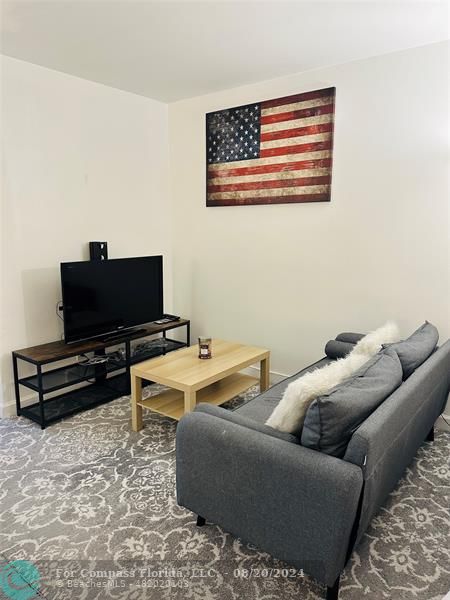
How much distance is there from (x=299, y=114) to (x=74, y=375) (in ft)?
9.60

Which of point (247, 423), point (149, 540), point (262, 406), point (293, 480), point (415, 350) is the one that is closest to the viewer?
point (293, 480)

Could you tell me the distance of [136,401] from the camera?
3035 mm

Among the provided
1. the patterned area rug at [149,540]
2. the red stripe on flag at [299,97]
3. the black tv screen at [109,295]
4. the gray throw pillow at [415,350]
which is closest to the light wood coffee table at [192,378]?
the patterned area rug at [149,540]

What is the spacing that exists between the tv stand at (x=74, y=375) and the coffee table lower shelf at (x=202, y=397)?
0.66m

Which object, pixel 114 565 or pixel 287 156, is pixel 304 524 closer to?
pixel 114 565

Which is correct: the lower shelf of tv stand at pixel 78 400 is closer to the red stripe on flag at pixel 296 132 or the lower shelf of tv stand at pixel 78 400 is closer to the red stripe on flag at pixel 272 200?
the red stripe on flag at pixel 272 200

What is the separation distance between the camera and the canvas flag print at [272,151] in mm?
3438

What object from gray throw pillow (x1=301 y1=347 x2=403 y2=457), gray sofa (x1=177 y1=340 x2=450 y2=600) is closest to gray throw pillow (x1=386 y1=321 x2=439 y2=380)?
gray sofa (x1=177 y1=340 x2=450 y2=600)

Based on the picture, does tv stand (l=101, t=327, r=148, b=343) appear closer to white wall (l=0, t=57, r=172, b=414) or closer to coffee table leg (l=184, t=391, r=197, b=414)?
white wall (l=0, t=57, r=172, b=414)

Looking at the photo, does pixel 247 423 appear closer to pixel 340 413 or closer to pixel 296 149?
pixel 340 413

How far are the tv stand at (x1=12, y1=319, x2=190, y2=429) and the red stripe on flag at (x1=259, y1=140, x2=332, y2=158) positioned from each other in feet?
6.06

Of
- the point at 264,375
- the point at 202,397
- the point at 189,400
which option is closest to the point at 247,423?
the point at 189,400

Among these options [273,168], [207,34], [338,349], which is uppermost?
[207,34]

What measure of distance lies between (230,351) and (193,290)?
1260 millimetres
